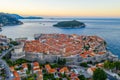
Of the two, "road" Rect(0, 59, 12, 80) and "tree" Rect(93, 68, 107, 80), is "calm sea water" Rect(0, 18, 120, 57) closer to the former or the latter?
"tree" Rect(93, 68, 107, 80)

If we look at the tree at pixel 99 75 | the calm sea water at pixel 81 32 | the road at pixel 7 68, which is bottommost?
the calm sea water at pixel 81 32

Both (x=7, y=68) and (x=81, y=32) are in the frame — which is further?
(x=81, y=32)

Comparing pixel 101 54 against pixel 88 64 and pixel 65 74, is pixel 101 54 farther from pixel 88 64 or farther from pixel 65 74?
pixel 65 74

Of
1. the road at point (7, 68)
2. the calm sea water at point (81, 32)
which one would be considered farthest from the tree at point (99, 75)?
the calm sea water at point (81, 32)

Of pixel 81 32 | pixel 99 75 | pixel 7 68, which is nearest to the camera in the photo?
pixel 99 75

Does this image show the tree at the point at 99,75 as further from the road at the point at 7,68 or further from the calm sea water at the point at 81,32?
the calm sea water at the point at 81,32

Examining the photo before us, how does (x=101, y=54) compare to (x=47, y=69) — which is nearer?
(x=47, y=69)

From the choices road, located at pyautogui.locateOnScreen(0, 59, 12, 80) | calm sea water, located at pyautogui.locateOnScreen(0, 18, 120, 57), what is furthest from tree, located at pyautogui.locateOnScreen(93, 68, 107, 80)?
calm sea water, located at pyautogui.locateOnScreen(0, 18, 120, 57)

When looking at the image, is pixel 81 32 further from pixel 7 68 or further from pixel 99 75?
pixel 99 75

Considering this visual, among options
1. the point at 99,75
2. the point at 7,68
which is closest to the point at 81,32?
the point at 7,68

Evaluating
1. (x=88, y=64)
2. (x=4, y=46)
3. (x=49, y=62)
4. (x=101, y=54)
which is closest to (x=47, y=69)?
(x=49, y=62)

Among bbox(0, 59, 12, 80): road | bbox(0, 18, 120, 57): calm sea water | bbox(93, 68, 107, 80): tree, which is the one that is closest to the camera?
bbox(93, 68, 107, 80): tree
